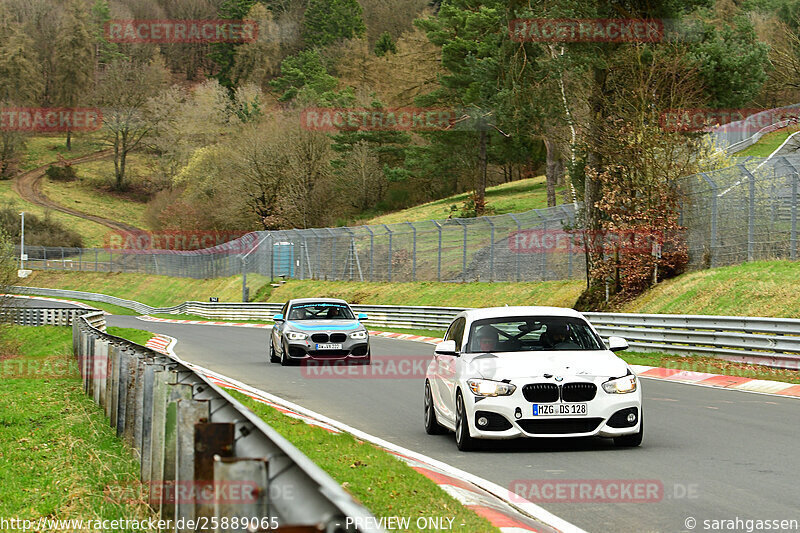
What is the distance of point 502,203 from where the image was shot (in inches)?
2886

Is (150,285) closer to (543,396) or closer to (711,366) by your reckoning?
(711,366)

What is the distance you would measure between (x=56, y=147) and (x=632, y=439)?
471ft

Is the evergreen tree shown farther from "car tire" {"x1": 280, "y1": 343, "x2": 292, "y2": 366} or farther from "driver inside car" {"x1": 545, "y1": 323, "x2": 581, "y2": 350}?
"driver inside car" {"x1": 545, "y1": 323, "x2": 581, "y2": 350}

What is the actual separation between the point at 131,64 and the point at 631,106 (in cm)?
12496

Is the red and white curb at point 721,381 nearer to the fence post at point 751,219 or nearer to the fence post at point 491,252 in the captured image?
the fence post at point 751,219

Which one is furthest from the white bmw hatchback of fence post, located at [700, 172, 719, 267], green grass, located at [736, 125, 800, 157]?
green grass, located at [736, 125, 800, 157]

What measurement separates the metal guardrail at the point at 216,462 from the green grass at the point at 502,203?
60.8 meters

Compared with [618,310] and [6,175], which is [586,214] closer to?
[618,310]

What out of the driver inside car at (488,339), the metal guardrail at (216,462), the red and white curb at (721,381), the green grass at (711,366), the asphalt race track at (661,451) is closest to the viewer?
the metal guardrail at (216,462)

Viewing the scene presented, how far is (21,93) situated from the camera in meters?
136

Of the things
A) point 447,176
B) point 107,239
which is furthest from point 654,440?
point 107,239

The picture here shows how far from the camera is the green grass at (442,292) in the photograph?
36812 mm

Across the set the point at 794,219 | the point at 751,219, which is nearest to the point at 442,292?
the point at 751,219

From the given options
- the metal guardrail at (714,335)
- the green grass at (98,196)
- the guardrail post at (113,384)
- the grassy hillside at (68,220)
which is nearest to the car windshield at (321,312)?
the metal guardrail at (714,335)
